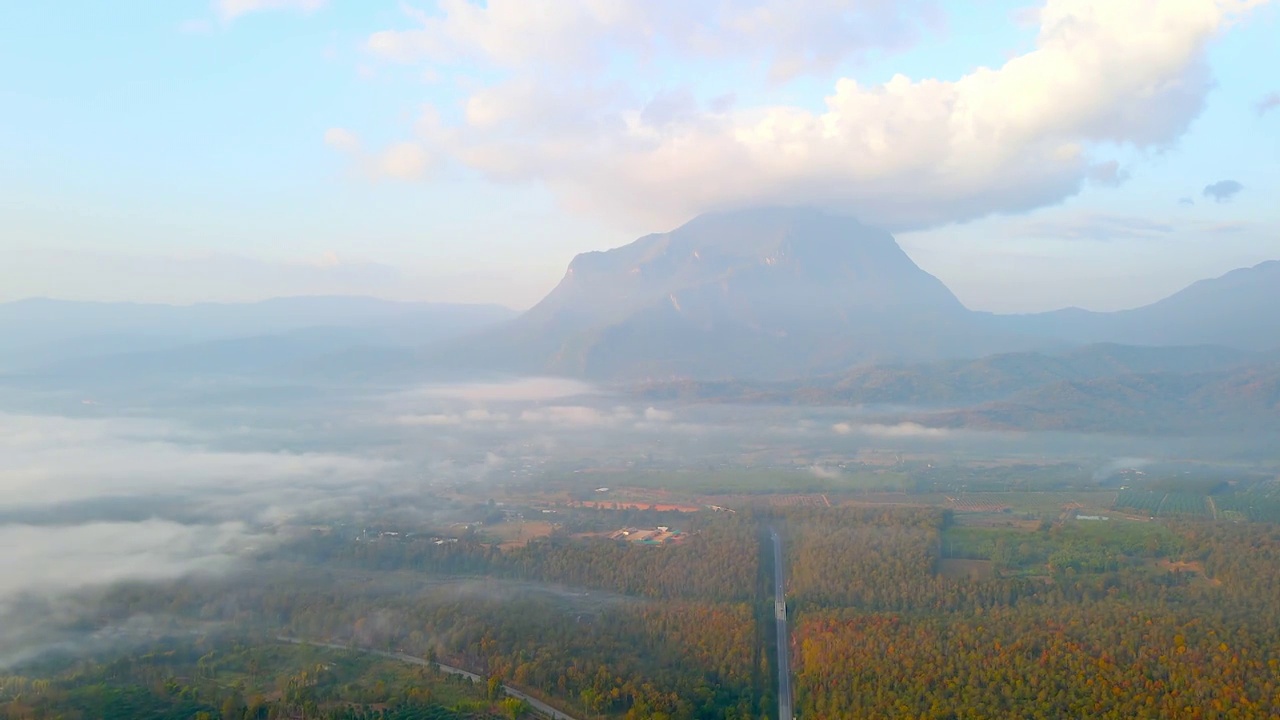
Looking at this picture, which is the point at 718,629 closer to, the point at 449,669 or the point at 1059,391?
the point at 449,669

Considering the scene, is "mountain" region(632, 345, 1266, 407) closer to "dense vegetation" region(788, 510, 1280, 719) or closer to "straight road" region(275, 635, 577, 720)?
"dense vegetation" region(788, 510, 1280, 719)

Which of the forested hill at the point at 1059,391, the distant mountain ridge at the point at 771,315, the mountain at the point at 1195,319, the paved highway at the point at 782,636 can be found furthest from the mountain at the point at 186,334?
the mountain at the point at 1195,319

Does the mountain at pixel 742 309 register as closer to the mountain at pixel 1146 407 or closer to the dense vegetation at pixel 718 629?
the mountain at pixel 1146 407

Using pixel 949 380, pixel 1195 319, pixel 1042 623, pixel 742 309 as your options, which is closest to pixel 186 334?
pixel 742 309

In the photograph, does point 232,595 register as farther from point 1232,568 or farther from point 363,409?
point 363,409

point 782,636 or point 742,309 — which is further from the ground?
point 742,309

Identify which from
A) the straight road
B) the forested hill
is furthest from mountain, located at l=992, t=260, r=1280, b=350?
the straight road
